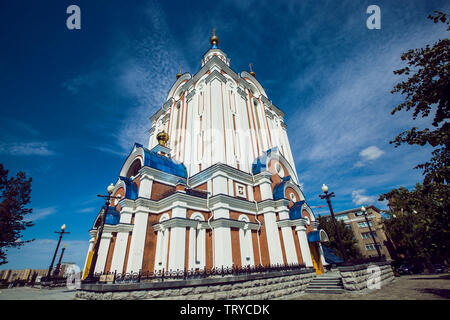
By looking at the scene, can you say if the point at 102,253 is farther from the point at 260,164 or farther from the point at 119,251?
the point at 260,164

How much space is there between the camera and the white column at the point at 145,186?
1336cm

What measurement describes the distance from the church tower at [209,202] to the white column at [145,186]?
70mm

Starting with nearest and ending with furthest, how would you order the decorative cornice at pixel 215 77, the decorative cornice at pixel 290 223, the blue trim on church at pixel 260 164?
1. the decorative cornice at pixel 290 223
2. the blue trim on church at pixel 260 164
3. the decorative cornice at pixel 215 77

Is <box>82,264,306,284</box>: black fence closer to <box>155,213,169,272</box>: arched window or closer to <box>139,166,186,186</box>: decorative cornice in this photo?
<box>155,213,169,272</box>: arched window

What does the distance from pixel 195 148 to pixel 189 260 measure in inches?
359

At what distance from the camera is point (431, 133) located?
5.85 metres

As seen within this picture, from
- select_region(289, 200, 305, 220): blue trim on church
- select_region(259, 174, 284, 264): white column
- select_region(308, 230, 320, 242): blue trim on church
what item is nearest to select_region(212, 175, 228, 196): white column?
select_region(259, 174, 284, 264): white column

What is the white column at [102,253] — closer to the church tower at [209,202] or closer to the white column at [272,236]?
the church tower at [209,202]

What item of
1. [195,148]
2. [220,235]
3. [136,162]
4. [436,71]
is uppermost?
[195,148]

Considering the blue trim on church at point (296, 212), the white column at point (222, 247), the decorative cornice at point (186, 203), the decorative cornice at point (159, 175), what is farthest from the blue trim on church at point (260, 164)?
the decorative cornice at point (159, 175)

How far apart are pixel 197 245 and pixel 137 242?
3603 millimetres

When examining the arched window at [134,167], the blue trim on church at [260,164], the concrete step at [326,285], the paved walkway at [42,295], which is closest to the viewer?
the paved walkway at [42,295]

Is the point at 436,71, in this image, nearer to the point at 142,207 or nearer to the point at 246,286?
the point at 246,286
